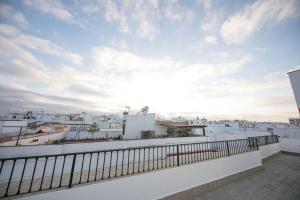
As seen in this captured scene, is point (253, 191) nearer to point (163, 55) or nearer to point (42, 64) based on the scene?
point (163, 55)

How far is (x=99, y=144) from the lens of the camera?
7.29 meters

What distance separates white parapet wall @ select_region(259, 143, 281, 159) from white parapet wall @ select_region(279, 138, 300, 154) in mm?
592

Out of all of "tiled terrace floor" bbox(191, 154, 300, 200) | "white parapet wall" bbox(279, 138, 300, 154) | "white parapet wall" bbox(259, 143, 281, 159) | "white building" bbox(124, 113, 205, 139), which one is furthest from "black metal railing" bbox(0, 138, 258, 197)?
"white building" bbox(124, 113, 205, 139)

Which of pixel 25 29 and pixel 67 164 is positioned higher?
pixel 25 29

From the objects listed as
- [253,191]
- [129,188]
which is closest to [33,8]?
[129,188]

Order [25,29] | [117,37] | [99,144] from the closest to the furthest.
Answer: [25,29]
[117,37]
[99,144]

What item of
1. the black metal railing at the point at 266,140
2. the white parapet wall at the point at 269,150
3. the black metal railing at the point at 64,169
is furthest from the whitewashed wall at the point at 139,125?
the black metal railing at the point at 266,140

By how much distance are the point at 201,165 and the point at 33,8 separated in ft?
28.6

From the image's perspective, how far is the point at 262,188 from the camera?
4973 mm

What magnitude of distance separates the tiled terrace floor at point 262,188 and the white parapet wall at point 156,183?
1.36 feet

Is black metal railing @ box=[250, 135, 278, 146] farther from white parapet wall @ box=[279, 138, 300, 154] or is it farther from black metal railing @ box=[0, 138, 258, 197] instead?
black metal railing @ box=[0, 138, 258, 197]

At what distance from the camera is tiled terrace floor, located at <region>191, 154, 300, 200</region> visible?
437 cm

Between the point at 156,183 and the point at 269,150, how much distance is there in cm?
1072

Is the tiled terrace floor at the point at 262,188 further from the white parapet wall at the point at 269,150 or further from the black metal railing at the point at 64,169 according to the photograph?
A: the white parapet wall at the point at 269,150
